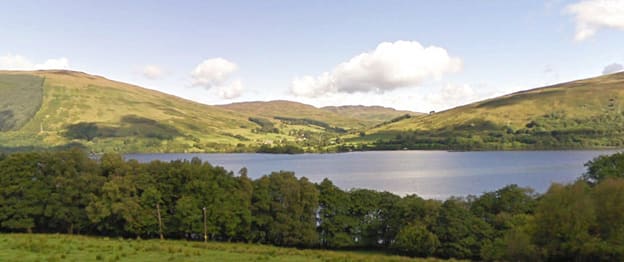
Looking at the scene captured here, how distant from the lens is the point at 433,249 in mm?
Answer: 49375

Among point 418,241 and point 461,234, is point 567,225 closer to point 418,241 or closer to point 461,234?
point 461,234

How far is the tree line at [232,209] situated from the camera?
2031 inches

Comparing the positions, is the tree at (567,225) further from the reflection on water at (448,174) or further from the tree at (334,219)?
the reflection on water at (448,174)

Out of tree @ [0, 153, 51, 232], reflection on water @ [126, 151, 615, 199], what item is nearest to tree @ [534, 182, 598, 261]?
tree @ [0, 153, 51, 232]

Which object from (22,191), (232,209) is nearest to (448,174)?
(232,209)

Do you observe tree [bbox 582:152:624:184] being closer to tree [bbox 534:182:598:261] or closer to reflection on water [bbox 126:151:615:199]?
tree [bbox 534:182:598:261]

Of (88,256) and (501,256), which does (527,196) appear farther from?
(88,256)

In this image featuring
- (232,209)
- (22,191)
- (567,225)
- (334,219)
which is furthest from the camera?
(22,191)

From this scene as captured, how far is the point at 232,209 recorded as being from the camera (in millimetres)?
55906

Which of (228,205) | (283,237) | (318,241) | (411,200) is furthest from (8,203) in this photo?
(411,200)

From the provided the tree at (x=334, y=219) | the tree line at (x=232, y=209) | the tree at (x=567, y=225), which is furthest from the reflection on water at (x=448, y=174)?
the tree at (x=567, y=225)

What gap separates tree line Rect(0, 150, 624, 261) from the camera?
51594 mm

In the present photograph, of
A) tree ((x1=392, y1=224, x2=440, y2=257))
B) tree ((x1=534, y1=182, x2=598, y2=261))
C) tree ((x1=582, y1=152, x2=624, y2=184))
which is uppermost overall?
tree ((x1=582, y1=152, x2=624, y2=184))

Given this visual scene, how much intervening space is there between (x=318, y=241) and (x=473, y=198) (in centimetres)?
2061
